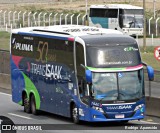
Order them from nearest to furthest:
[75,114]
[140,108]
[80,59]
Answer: [140,108] < [80,59] < [75,114]

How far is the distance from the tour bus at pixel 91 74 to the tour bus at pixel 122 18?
159 feet

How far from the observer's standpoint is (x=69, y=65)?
25.6m

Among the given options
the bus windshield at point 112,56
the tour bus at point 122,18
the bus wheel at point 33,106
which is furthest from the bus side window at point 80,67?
the tour bus at point 122,18

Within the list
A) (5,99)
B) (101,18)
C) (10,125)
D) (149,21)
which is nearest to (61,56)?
(5,99)

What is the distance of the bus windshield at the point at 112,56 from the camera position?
79.8 ft

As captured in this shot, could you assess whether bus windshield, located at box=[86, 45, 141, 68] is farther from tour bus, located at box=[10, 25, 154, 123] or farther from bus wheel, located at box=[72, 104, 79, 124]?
bus wheel, located at box=[72, 104, 79, 124]

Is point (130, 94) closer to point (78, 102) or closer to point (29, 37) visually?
point (78, 102)

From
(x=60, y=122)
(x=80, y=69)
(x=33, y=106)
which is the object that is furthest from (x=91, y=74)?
(x=33, y=106)

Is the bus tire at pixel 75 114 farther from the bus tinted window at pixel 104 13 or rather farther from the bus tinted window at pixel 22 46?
the bus tinted window at pixel 104 13

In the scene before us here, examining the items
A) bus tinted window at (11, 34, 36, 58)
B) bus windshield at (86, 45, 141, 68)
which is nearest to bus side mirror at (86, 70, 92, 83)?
bus windshield at (86, 45, 141, 68)

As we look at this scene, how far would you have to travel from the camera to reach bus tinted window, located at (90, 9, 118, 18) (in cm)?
7881

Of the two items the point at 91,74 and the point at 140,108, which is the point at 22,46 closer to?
the point at 91,74

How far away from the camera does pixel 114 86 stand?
24.2m

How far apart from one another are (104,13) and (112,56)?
55.7 metres
